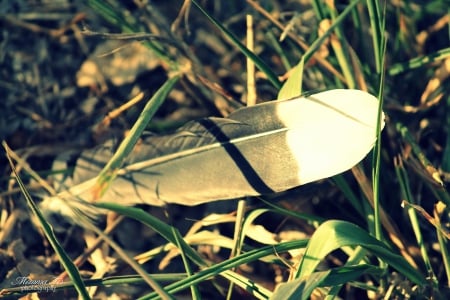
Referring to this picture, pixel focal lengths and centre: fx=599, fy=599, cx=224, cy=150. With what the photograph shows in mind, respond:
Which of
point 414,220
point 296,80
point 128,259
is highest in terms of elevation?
point 296,80

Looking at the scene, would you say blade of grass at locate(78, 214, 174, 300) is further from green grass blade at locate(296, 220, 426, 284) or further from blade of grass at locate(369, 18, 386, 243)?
blade of grass at locate(369, 18, 386, 243)

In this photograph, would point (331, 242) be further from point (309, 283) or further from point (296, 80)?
point (296, 80)

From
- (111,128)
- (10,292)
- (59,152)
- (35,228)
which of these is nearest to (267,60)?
(111,128)

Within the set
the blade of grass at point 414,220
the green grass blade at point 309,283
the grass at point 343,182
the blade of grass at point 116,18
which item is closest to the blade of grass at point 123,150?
the grass at point 343,182

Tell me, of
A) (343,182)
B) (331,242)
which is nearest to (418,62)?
(343,182)


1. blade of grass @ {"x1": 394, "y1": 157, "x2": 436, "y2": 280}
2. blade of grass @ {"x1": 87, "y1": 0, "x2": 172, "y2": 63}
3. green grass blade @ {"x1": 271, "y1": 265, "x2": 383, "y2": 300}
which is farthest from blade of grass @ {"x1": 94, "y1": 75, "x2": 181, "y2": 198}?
blade of grass @ {"x1": 394, "y1": 157, "x2": 436, "y2": 280}
